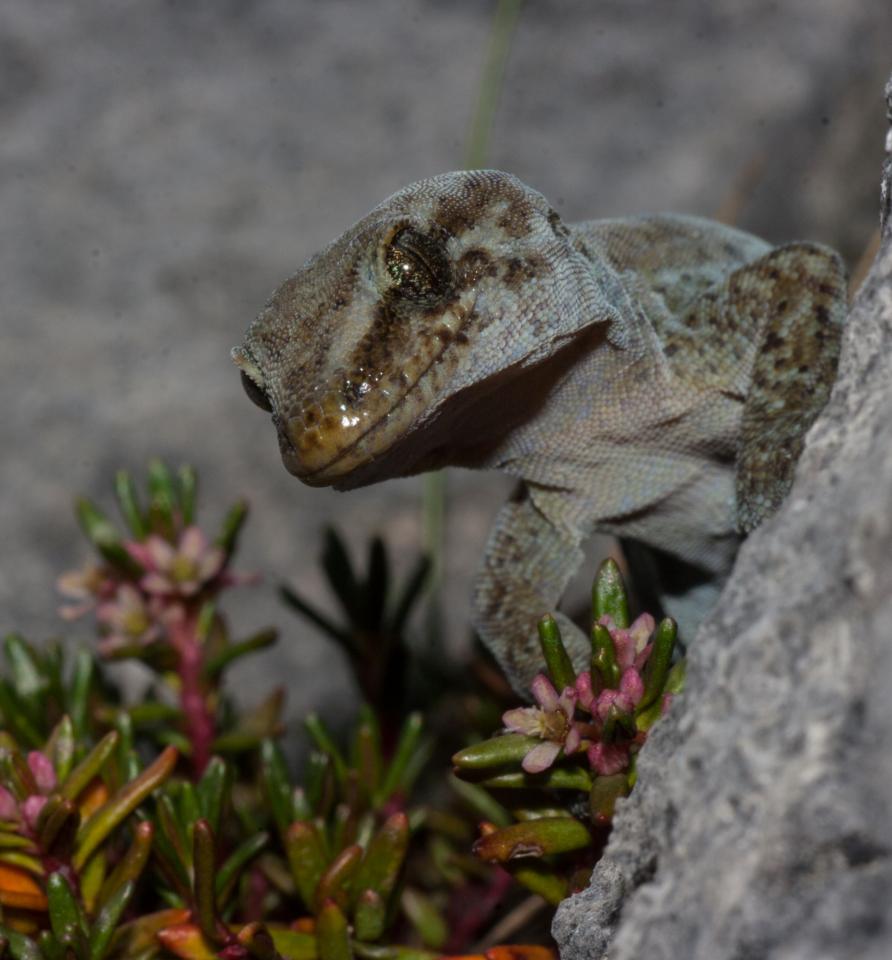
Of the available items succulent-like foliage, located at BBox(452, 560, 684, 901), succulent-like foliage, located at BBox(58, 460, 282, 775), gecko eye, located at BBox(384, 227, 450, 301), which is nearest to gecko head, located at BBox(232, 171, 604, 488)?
gecko eye, located at BBox(384, 227, 450, 301)

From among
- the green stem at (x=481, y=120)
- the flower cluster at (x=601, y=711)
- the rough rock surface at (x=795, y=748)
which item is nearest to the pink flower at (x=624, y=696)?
the flower cluster at (x=601, y=711)

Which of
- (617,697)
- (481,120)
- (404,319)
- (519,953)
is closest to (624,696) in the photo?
(617,697)

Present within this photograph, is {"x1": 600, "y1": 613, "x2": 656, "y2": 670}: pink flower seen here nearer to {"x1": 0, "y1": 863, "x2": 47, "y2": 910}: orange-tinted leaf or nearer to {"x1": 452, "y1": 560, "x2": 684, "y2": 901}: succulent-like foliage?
{"x1": 452, "y1": 560, "x2": 684, "y2": 901}: succulent-like foliage

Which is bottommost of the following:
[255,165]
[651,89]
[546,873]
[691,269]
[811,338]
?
[546,873]

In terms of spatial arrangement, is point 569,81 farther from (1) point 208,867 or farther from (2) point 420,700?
(1) point 208,867

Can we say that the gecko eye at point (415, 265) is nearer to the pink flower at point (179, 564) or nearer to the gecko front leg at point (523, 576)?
the gecko front leg at point (523, 576)

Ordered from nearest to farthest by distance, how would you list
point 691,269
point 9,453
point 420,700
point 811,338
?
point 811,338, point 691,269, point 420,700, point 9,453

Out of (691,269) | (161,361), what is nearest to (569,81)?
(161,361)
